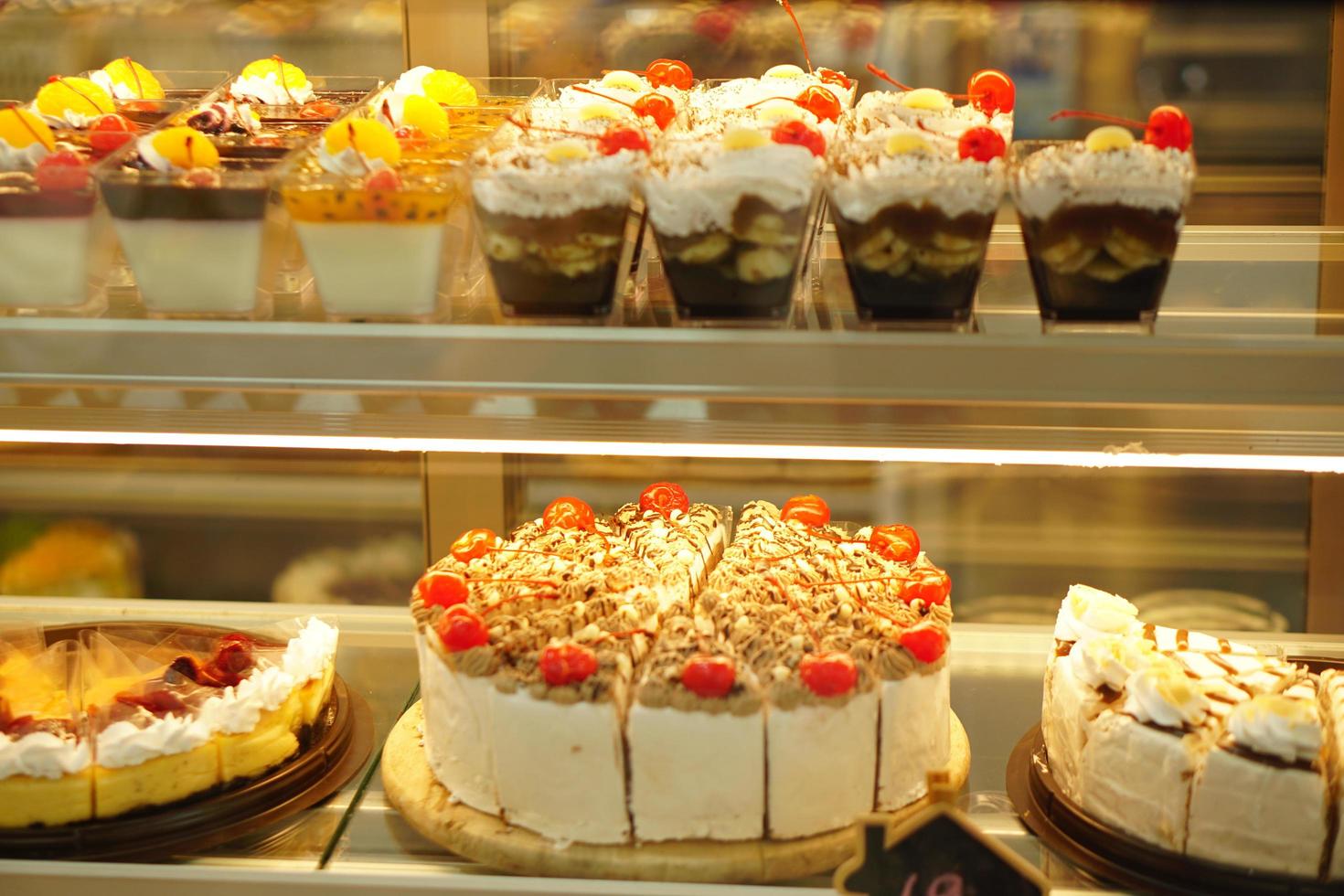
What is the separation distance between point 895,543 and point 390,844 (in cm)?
85

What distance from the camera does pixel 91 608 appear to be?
242 centimetres

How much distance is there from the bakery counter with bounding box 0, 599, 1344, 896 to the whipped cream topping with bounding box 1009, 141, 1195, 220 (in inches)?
31.4

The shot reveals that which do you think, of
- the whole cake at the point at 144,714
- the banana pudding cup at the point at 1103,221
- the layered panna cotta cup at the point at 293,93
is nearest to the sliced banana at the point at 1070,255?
the banana pudding cup at the point at 1103,221

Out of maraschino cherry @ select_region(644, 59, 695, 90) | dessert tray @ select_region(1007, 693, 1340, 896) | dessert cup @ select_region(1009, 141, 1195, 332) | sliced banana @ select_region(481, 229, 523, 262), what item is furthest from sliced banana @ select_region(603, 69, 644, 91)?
dessert tray @ select_region(1007, 693, 1340, 896)

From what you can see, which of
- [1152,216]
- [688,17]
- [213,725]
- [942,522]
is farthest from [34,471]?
[1152,216]

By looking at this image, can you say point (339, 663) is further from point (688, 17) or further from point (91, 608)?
point (688, 17)

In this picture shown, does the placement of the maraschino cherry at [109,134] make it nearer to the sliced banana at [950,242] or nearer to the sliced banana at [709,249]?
the sliced banana at [709,249]

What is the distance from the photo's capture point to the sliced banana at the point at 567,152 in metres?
1.47

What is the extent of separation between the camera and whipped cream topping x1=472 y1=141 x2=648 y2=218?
57.4 inches

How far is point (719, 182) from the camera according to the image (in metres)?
1.44

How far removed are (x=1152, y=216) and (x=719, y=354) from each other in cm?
44

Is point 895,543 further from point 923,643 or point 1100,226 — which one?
point 1100,226

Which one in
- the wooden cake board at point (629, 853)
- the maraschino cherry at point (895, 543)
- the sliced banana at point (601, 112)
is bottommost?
the wooden cake board at point (629, 853)

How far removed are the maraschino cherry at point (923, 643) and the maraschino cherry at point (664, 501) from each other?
589mm
